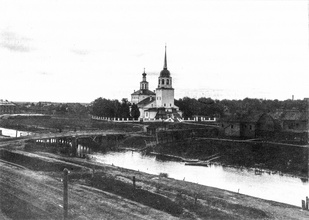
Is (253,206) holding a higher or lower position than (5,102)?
lower

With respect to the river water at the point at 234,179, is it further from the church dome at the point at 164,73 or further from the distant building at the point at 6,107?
the distant building at the point at 6,107

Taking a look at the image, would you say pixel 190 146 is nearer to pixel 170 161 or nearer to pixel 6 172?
pixel 170 161

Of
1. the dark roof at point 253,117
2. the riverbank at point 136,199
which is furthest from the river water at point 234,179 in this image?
the dark roof at point 253,117

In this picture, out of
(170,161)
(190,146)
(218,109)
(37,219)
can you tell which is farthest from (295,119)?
(37,219)

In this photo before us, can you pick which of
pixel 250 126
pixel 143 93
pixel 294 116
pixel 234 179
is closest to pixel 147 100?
pixel 143 93

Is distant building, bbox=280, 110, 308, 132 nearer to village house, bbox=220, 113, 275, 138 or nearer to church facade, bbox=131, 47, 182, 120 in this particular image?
→ village house, bbox=220, 113, 275, 138

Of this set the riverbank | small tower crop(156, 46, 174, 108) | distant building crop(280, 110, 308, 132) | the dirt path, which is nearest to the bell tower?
small tower crop(156, 46, 174, 108)
